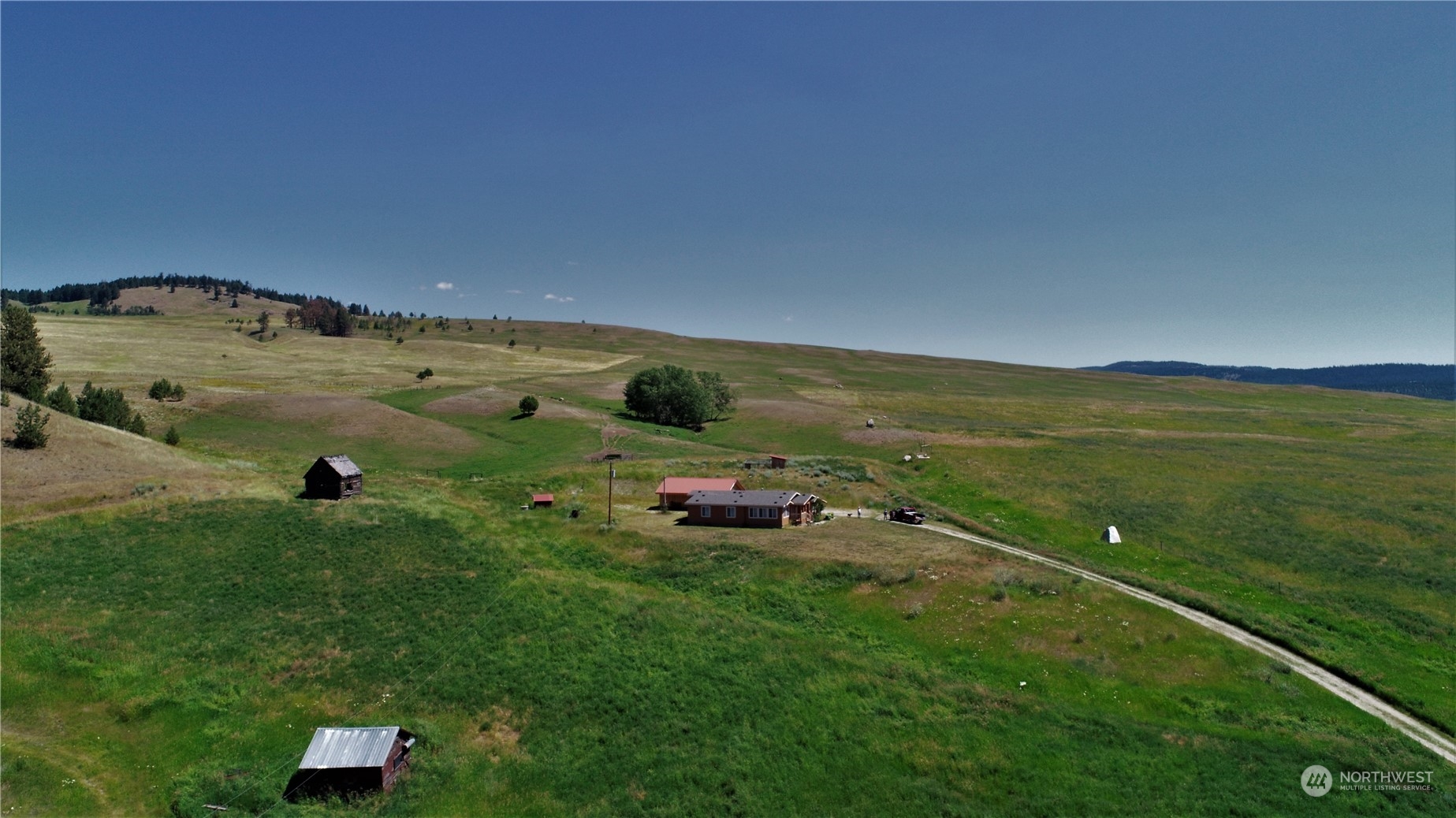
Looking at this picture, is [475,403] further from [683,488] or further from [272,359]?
[272,359]

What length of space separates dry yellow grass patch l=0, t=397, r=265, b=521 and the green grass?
164 inches

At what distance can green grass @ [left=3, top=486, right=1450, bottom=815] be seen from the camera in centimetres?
2503

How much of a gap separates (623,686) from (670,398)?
238 ft

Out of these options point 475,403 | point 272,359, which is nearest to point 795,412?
point 475,403

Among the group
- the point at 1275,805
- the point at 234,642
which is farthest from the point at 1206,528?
the point at 234,642

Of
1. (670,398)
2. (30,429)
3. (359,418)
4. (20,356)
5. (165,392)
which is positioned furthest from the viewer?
(670,398)

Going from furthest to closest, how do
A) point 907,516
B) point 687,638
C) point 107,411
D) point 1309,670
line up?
point 107,411 < point 907,516 < point 687,638 < point 1309,670

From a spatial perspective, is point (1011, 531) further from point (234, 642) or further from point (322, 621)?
point (234, 642)

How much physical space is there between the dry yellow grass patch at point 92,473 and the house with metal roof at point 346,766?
108 feet

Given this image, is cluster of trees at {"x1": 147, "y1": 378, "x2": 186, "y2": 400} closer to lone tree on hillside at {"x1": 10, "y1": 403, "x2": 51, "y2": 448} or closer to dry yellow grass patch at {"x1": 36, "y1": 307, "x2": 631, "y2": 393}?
dry yellow grass patch at {"x1": 36, "y1": 307, "x2": 631, "y2": 393}

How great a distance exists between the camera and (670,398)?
102875 mm

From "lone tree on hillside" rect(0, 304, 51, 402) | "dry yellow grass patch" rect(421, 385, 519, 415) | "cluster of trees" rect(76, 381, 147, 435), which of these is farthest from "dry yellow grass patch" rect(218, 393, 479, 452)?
"lone tree on hillside" rect(0, 304, 51, 402)

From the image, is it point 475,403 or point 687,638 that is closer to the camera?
point 687,638

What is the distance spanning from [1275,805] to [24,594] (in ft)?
195
